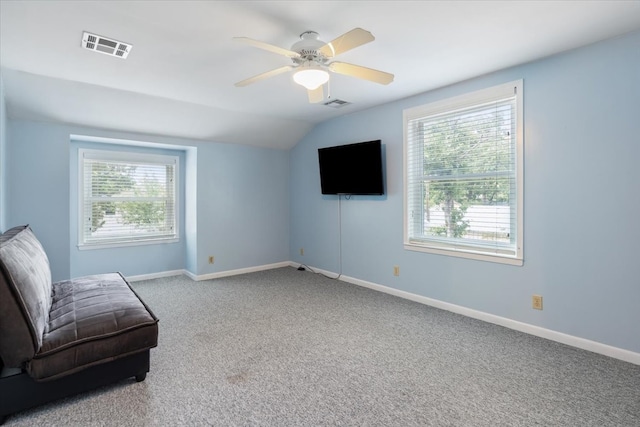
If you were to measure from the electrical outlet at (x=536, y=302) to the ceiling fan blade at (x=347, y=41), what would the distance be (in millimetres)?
2569

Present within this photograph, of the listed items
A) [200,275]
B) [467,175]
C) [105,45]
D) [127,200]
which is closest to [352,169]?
[467,175]

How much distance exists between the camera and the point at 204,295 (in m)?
4.12

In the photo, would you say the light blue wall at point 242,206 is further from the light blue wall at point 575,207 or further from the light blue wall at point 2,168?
the light blue wall at point 575,207

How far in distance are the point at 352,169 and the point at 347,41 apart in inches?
96.8

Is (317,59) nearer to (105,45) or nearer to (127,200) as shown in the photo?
(105,45)

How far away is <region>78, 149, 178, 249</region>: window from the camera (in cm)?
444

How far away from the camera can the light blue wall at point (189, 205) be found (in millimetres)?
3699

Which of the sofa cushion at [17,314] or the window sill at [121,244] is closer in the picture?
the sofa cushion at [17,314]

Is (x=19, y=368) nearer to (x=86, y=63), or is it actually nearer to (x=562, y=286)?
(x=86, y=63)

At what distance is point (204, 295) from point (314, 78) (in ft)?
9.91

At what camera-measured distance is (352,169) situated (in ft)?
14.4

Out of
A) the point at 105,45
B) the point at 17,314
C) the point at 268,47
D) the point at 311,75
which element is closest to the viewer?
the point at 17,314

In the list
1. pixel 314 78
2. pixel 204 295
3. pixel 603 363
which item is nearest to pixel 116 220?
pixel 204 295

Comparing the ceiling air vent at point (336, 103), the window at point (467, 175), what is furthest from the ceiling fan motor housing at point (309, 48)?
the window at point (467, 175)
